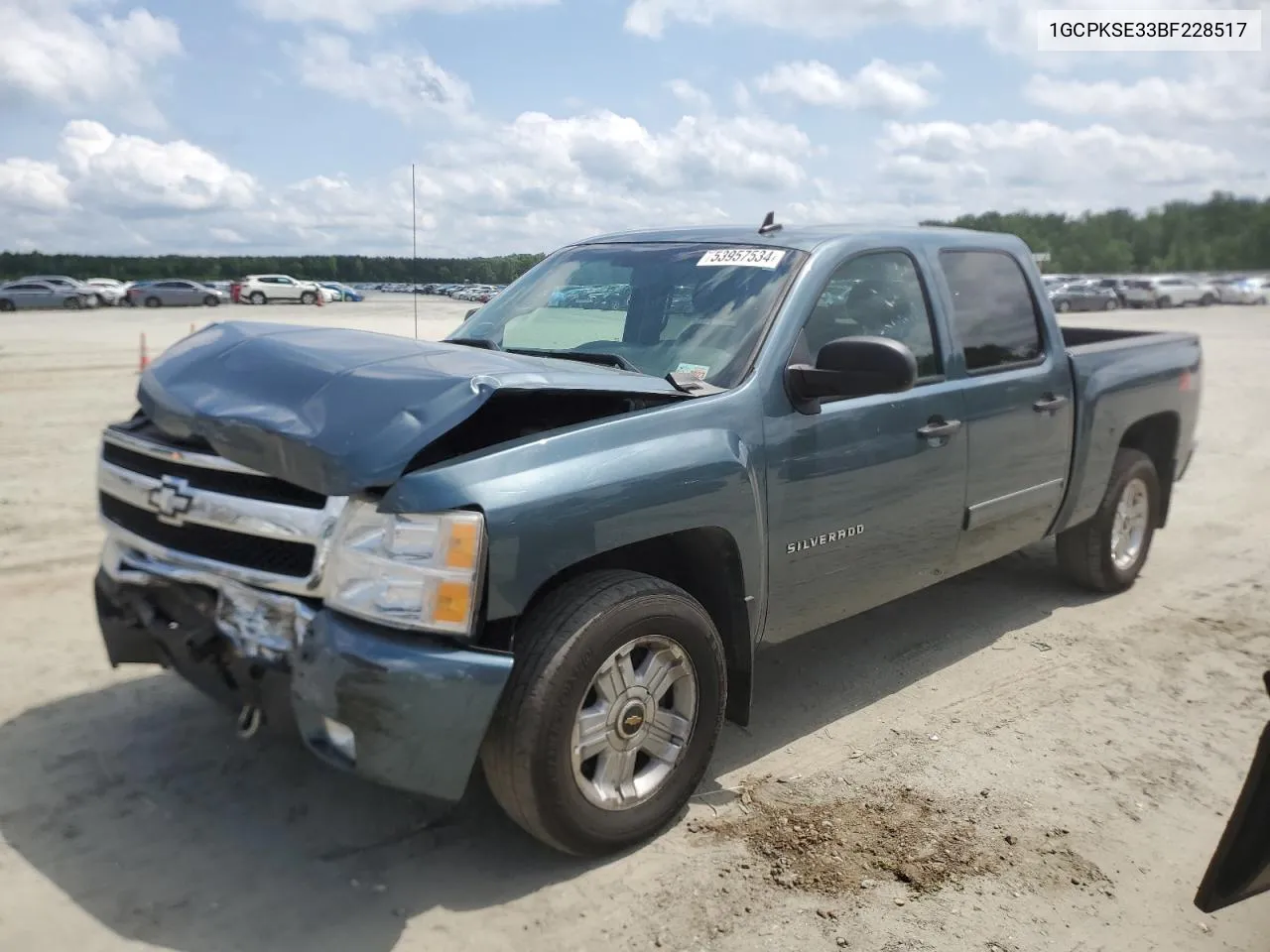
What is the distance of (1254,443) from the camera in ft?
35.1

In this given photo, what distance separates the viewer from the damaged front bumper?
8.60ft

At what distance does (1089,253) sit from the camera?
50219 millimetres

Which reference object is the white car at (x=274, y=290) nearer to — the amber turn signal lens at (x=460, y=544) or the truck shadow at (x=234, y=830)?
the truck shadow at (x=234, y=830)

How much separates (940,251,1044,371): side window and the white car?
44.5 metres

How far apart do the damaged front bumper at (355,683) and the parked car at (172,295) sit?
48673mm

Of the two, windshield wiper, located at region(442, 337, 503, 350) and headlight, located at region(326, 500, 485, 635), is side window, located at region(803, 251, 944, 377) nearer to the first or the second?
→ windshield wiper, located at region(442, 337, 503, 350)

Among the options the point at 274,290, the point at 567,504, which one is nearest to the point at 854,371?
the point at 567,504

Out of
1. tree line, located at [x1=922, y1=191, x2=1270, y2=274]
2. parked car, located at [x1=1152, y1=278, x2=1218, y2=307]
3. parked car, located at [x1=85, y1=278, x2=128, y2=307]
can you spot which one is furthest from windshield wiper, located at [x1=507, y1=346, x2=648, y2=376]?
parked car, located at [x1=1152, y1=278, x2=1218, y2=307]

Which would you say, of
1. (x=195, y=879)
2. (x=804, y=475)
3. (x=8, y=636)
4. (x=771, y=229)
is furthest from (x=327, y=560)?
(x=8, y=636)

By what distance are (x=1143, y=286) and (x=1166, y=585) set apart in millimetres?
45969

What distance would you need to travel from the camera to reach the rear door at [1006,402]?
443 centimetres

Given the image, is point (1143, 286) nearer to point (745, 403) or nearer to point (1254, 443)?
point (1254, 443)

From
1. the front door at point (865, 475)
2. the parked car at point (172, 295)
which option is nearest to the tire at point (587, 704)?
the front door at point (865, 475)

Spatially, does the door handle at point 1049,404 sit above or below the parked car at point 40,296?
below
